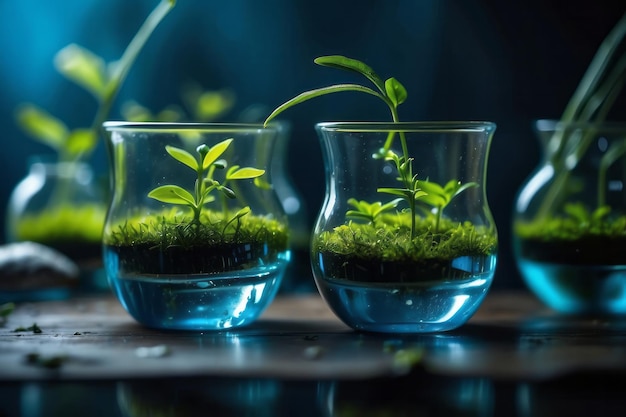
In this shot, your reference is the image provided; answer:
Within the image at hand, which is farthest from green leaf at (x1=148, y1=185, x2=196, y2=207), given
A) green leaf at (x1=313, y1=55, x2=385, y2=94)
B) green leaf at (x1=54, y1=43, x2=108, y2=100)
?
green leaf at (x1=54, y1=43, x2=108, y2=100)

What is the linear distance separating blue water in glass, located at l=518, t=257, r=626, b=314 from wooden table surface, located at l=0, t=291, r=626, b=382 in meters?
0.03

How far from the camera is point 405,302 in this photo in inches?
31.8

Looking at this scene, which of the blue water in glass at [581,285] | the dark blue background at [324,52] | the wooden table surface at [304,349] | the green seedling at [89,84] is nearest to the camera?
the wooden table surface at [304,349]

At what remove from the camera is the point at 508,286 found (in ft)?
4.94

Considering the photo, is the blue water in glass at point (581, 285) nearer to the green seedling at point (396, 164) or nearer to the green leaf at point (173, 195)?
the green seedling at point (396, 164)

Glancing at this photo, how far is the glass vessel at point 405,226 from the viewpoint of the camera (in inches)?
31.7

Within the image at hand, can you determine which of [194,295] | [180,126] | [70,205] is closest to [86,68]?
[70,205]

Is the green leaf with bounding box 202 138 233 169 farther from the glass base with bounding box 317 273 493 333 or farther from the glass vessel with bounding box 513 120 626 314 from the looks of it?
the glass vessel with bounding box 513 120 626 314

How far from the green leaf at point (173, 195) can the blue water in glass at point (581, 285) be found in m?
0.50

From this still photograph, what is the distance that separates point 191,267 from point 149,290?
6cm

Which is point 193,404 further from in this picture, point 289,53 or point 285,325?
point 289,53

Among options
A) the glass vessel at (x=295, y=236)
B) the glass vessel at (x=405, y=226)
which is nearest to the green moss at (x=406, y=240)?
the glass vessel at (x=405, y=226)

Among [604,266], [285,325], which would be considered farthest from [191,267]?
[604,266]

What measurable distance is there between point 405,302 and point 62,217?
733mm
